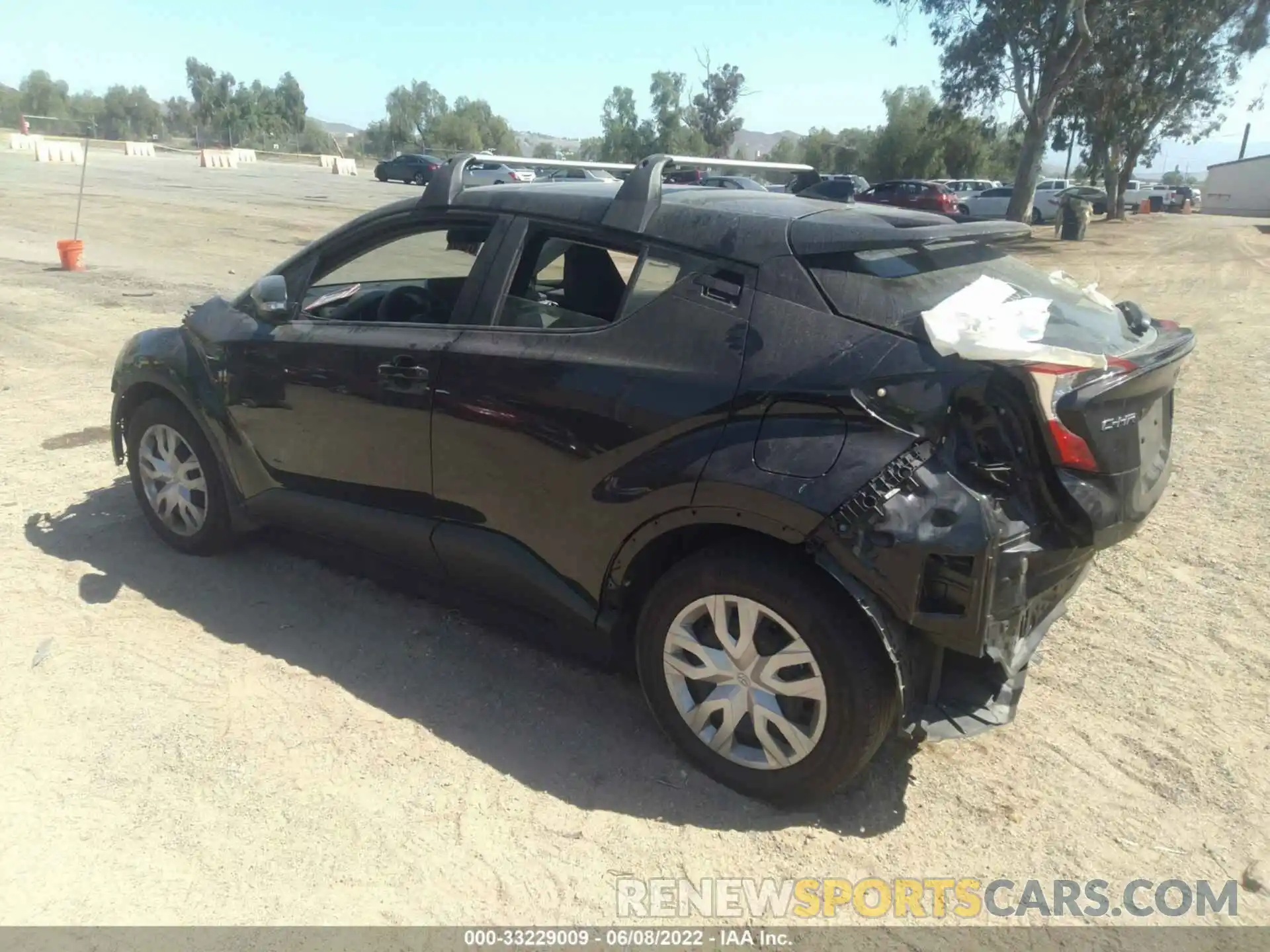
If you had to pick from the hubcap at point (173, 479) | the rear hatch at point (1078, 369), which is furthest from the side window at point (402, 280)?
the rear hatch at point (1078, 369)

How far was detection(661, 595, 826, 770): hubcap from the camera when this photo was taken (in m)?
2.74

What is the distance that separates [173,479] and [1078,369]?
396cm

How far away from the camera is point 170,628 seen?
3893mm

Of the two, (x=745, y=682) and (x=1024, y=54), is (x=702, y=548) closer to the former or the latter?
(x=745, y=682)

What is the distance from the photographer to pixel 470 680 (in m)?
3.58

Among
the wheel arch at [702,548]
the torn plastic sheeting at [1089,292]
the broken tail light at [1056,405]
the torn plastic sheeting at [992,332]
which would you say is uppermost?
the torn plastic sheeting at [1089,292]

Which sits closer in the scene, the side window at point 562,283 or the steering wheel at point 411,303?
the side window at point 562,283

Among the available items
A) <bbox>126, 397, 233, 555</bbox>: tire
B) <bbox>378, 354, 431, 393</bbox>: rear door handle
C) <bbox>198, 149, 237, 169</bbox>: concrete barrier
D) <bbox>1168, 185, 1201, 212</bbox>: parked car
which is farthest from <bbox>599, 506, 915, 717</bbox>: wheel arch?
<bbox>1168, 185, 1201, 212</bbox>: parked car

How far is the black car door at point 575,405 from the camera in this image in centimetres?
288

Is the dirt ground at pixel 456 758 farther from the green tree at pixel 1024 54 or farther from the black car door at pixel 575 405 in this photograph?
the green tree at pixel 1024 54

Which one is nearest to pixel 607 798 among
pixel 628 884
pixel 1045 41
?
pixel 628 884

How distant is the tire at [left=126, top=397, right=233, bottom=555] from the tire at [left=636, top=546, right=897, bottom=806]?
94.1 inches

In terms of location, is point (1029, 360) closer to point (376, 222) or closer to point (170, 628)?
point (376, 222)

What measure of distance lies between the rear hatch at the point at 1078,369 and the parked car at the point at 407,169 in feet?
134
